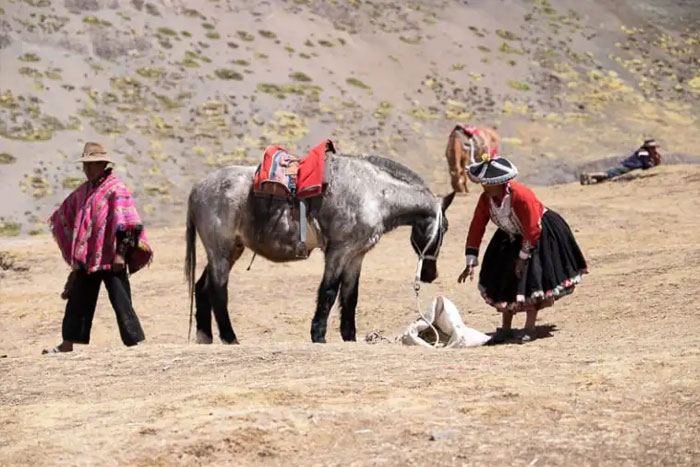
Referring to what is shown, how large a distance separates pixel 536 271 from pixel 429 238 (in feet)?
3.85

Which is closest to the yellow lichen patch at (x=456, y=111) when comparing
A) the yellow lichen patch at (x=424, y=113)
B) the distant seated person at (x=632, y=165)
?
the yellow lichen patch at (x=424, y=113)

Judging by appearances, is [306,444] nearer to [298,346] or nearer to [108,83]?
[298,346]

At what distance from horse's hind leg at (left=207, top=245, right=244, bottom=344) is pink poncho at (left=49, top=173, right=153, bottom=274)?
0.89 m

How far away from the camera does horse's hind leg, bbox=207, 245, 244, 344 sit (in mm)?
10531

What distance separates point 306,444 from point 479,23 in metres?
32.1

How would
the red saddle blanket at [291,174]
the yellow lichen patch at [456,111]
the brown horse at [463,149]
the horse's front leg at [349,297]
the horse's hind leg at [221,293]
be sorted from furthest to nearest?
the yellow lichen patch at [456,111]
the brown horse at [463,149]
the horse's hind leg at [221,293]
the horse's front leg at [349,297]
the red saddle blanket at [291,174]

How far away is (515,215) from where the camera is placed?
9.23m

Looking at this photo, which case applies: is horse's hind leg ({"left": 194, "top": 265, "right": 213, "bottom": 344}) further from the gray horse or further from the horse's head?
the horse's head

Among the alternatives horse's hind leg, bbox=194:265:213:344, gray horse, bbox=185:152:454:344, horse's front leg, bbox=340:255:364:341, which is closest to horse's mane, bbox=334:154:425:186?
gray horse, bbox=185:152:454:344

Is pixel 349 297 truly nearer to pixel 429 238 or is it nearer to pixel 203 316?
pixel 429 238

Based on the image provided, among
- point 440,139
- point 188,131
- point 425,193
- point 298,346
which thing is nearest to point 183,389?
point 298,346

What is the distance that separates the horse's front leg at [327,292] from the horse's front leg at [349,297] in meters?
0.09

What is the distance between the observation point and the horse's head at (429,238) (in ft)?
33.3

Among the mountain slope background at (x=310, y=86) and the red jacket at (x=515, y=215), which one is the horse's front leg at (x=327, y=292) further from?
the mountain slope background at (x=310, y=86)
